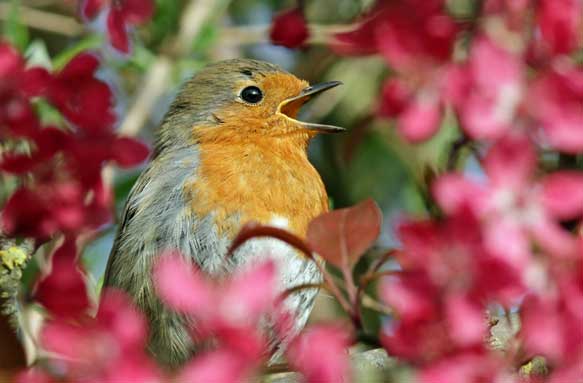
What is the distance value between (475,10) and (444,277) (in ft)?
1.86

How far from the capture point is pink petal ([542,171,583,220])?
1708 millimetres

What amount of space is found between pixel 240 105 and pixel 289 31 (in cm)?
161

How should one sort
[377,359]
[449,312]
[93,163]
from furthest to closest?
[377,359], [93,163], [449,312]

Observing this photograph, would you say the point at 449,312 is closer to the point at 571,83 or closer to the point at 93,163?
the point at 571,83

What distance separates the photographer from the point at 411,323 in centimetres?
168

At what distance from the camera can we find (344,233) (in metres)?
1.89

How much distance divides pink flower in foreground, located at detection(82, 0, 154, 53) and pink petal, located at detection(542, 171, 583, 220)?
132 centimetres

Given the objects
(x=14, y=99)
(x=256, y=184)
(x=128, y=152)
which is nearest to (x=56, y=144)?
(x=14, y=99)

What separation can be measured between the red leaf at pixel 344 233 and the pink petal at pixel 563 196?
1.12 ft

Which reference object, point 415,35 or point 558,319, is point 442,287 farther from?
point 415,35

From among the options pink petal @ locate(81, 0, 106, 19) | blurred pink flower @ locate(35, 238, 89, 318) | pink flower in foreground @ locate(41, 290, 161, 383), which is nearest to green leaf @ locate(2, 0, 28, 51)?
pink petal @ locate(81, 0, 106, 19)

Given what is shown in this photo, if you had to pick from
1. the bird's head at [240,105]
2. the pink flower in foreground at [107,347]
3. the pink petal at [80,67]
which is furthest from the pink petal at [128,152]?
the bird's head at [240,105]

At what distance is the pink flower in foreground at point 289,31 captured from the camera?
112 inches

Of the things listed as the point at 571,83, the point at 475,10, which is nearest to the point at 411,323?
the point at 571,83
